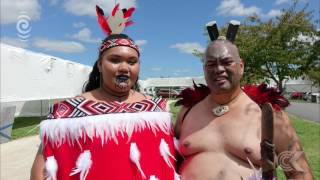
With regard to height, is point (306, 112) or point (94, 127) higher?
point (94, 127)

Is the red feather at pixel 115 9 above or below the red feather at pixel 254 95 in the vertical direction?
above

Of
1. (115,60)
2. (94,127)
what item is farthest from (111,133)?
(115,60)

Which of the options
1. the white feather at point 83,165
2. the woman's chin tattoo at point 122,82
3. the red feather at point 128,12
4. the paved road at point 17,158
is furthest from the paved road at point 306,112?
Result: the white feather at point 83,165

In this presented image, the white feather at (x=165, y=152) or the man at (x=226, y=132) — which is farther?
the white feather at (x=165, y=152)

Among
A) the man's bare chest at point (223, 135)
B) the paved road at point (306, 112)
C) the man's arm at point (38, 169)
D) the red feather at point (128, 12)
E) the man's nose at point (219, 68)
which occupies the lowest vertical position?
the paved road at point (306, 112)

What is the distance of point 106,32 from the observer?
287 cm

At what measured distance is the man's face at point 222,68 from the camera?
8.08 ft

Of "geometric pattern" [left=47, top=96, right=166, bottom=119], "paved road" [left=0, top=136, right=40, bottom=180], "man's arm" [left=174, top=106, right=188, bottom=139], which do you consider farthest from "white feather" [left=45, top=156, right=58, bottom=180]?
"paved road" [left=0, top=136, right=40, bottom=180]

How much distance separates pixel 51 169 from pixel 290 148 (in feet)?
4.75

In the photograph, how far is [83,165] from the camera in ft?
7.84

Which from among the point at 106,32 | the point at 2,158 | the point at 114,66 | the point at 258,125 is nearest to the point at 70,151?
the point at 114,66

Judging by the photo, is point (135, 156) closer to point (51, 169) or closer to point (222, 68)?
point (51, 169)

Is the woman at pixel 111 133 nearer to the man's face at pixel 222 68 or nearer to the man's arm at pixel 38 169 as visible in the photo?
the man's arm at pixel 38 169

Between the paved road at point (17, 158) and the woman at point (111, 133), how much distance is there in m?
4.79
